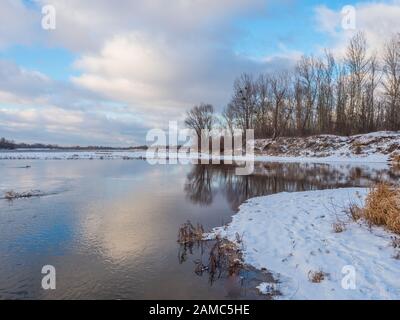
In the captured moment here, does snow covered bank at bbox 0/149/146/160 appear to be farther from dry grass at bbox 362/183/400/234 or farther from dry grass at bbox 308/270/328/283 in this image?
dry grass at bbox 308/270/328/283

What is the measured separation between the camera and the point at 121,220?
32.3 feet

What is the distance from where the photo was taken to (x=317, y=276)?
5.52 meters

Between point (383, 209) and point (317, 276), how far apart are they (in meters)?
3.08

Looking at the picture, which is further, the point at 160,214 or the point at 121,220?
the point at 160,214

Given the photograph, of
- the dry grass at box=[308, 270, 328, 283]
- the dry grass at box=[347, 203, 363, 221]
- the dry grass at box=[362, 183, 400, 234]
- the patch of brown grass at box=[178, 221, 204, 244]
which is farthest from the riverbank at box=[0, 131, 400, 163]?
the dry grass at box=[308, 270, 328, 283]

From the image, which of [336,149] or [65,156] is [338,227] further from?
[65,156]

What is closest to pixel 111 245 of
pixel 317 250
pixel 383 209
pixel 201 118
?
pixel 317 250

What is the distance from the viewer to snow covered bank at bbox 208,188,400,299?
5.16 m

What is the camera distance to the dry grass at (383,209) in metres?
7.12

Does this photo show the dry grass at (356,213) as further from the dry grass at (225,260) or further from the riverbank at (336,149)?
the riverbank at (336,149)
